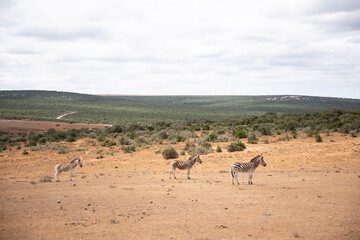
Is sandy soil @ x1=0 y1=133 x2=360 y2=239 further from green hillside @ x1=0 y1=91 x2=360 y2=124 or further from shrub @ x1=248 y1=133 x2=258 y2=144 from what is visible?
green hillside @ x1=0 y1=91 x2=360 y2=124

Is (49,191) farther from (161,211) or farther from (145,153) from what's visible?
(145,153)

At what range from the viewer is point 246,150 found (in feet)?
94.8

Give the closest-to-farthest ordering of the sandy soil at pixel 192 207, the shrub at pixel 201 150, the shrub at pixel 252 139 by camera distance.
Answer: the sandy soil at pixel 192 207 → the shrub at pixel 201 150 → the shrub at pixel 252 139

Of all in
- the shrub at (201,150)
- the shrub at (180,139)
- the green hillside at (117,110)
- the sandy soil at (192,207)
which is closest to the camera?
the sandy soil at (192,207)

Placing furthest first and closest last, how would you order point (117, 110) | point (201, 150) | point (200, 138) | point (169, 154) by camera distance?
A: 1. point (117, 110)
2. point (200, 138)
3. point (201, 150)
4. point (169, 154)

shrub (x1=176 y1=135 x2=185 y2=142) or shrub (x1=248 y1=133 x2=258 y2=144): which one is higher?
shrub (x1=248 y1=133 x2=258 y2=144)

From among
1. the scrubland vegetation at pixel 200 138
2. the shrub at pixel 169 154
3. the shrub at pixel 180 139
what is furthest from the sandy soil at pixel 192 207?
the shrub at pixel 180 139

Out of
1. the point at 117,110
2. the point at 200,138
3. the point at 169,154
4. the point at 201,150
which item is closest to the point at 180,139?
the point at 200,138

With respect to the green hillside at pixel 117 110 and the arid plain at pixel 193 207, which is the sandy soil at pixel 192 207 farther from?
the green hillside at pixel 117 110

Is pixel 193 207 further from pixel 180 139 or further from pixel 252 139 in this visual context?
pixel 180 139

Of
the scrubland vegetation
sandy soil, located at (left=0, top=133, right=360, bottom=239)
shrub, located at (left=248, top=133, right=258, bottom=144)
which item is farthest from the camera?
shrub, located at (left=248, top=133, right=258, bottom=144)

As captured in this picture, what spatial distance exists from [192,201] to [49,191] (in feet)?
22.3

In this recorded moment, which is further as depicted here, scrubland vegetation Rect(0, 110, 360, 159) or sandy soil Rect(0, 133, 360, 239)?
scrubland vegetation Rect(0, 110, 360, 159)

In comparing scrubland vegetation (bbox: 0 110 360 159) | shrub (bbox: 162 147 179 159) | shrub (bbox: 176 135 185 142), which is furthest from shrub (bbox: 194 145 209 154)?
shrub (bbox: 176 135 185 142)
